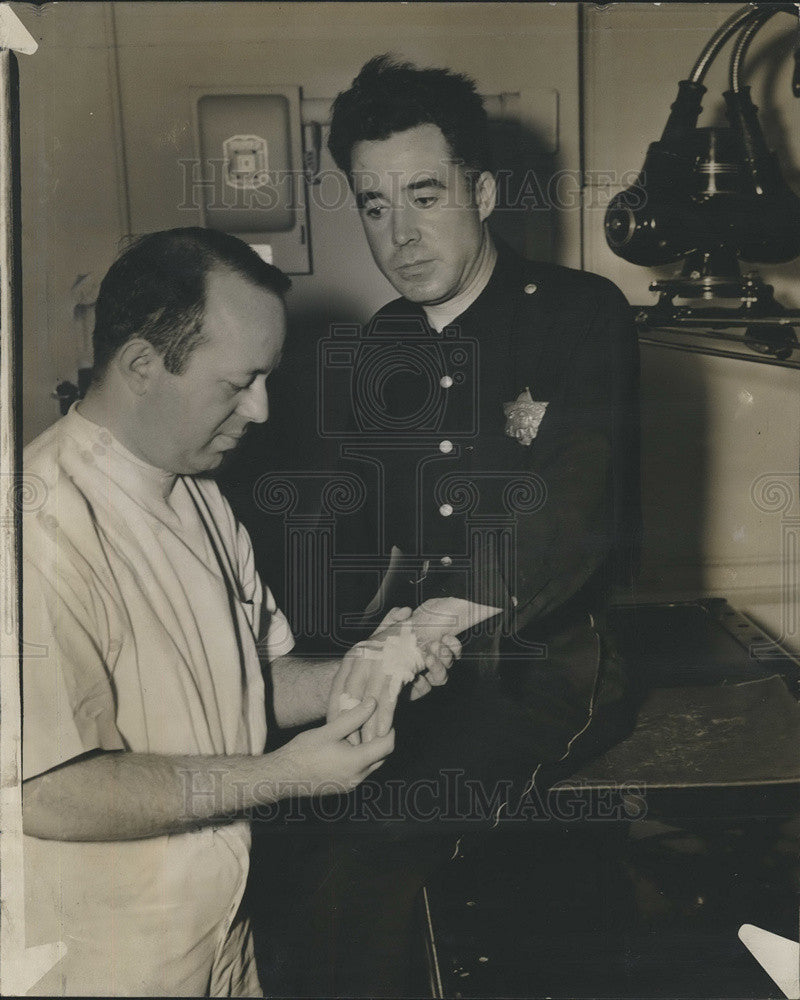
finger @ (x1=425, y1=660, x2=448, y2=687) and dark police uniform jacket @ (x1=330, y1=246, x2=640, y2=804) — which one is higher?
dark police uniform jacket @ (x1=330, y1=246, x2=640, y2=804)

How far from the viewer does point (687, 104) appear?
1.11 metres

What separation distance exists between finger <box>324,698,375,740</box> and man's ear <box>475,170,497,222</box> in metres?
0.56

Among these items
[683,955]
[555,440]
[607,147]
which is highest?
[607,147]

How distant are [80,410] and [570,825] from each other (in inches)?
28.5

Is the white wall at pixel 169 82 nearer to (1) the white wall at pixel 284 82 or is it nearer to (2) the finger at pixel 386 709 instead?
(1) the white wall at pixel 284 82

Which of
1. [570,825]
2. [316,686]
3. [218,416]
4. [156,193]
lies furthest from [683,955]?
[156,193]

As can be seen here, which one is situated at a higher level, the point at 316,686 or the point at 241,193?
the point at 241,193

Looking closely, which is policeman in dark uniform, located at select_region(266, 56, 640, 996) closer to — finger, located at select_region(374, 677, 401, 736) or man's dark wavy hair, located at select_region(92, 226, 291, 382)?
finger, located at select_region(374, 677, 401, 736)

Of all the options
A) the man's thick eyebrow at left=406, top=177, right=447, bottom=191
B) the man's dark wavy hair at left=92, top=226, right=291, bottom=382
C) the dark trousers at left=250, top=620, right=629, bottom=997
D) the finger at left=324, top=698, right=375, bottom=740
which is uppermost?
the man's thick eyebrow at left=406, top=177, right=447, bottom=191

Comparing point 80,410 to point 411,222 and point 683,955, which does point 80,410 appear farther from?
point 683,955

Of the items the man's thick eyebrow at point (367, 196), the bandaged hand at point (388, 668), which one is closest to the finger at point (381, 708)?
the bandaged hand at point (388, 668)

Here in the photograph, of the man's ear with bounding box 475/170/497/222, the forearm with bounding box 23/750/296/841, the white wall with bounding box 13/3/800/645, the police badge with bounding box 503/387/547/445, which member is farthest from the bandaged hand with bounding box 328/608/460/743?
the man's ear with bounding box 475/170/497/222

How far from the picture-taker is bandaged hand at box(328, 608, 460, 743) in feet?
3.69

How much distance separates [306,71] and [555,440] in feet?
1.59
